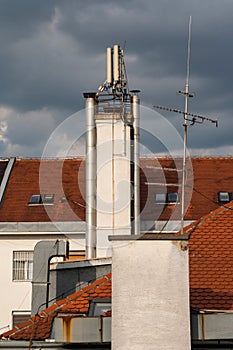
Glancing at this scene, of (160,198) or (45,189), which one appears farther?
(45,189)

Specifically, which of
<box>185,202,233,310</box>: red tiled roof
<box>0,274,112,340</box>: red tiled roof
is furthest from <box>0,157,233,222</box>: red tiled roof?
<box>0,274,112,340</box>: red tiled roof

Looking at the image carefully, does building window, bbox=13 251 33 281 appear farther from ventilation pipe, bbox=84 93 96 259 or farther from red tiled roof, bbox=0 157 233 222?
ventilation pipe, bbox=84 93 96 259

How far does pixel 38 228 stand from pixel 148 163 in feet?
22.3

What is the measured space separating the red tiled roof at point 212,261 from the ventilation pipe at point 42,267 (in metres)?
4.25

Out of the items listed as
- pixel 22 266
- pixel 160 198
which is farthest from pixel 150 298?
pixel 160 198

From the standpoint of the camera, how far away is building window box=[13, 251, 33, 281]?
113ft

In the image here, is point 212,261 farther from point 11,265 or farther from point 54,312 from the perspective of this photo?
point 11,265

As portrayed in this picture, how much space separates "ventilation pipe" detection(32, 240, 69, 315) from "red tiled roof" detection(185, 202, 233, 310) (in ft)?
14.0

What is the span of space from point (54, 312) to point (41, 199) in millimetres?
21432

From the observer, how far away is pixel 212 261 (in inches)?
632

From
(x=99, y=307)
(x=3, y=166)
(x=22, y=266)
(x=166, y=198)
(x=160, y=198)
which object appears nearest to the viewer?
(x=99, y=307)

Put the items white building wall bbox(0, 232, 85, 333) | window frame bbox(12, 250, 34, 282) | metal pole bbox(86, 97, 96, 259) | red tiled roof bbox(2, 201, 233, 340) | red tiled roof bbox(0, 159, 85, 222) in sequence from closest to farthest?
red tiled roof bbox(2, 201, 233, 340) < metal pole bbox(86, 97, 96, 259) < white building wall bbox(0, 232, 85, 333) < window frame bbox(12, 250, 34, 282) < red tiled roof bbox(0, 159, 85, 222)

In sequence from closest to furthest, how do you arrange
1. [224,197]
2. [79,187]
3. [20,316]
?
[20,316] < [224,197] < [79,187]

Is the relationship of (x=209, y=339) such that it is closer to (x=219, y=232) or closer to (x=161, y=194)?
(x=219, y=232)
